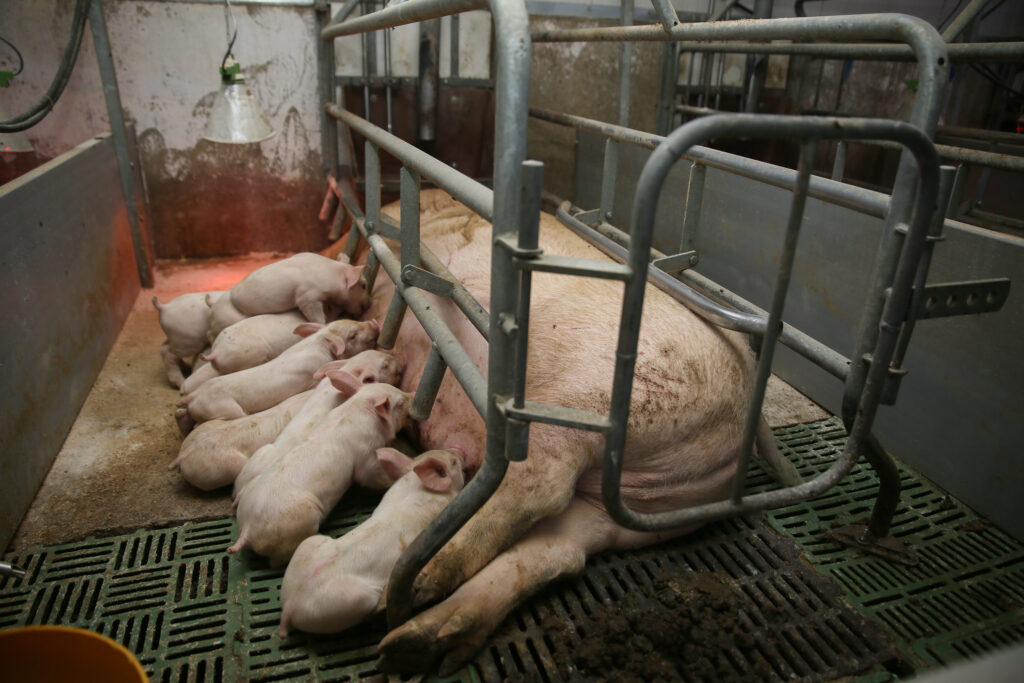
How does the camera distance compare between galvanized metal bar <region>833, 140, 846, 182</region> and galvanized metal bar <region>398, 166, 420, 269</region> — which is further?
galvanized metal bar <region>833, 140, 846, 182</region>

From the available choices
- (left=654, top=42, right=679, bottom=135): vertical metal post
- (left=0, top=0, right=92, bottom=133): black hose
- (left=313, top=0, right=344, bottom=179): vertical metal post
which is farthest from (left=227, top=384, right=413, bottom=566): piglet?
(left=654, top=42, right=679, bottom=135): vertical metal post

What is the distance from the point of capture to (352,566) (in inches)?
71.8

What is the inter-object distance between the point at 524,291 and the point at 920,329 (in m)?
1.94

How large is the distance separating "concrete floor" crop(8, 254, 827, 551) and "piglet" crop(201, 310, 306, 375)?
35 cm

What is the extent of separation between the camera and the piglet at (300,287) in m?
3.15

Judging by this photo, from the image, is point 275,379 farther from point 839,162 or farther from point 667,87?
point 667,87

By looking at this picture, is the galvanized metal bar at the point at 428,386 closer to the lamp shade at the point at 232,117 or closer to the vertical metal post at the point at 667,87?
the lamp shade at the point at 232,117

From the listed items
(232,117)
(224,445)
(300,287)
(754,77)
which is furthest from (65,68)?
Result: (754,77)

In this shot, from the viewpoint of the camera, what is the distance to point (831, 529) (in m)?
2.36

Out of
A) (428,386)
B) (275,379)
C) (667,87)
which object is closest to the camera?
(428,386)

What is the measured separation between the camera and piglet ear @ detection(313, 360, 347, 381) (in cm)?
262

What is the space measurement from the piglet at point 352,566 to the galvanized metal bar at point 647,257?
0.69 metres

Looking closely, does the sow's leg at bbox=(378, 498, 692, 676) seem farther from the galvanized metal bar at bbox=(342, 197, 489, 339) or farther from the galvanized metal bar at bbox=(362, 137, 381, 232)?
the galvanized metal bar at bbox=(362, 137, 381, 232)

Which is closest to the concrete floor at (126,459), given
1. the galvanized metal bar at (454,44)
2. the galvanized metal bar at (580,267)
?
the galvanized metal bar at (580,267)
